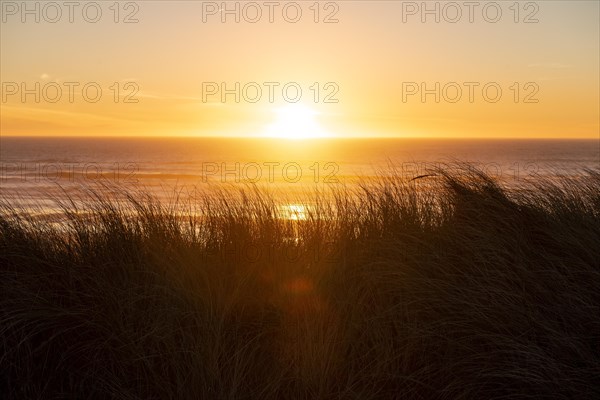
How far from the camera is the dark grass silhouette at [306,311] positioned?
3137 mm

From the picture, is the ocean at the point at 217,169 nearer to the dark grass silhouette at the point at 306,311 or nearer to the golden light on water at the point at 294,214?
the golden light on water at the point at 294,214

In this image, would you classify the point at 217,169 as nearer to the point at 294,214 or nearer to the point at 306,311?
the point at 294,214

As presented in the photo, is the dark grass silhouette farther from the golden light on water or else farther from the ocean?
the ocean

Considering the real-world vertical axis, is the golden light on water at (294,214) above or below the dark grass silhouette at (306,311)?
above

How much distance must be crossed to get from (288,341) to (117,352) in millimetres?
1034

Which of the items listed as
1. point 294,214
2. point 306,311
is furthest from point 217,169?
point 306,311

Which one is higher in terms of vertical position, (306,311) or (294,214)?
(294,214)

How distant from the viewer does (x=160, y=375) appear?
321 centimetres

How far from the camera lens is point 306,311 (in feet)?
11.8

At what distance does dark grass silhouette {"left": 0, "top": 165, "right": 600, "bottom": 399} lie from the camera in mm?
3137

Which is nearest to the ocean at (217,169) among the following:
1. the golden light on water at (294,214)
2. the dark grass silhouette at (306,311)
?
the golden light on water at (294,214)

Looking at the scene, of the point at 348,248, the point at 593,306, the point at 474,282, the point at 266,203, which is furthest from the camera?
the point at 266,203

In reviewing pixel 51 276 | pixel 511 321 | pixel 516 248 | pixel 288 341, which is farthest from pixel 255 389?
pixel 516 248

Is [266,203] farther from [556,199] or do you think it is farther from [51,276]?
[556,199]
